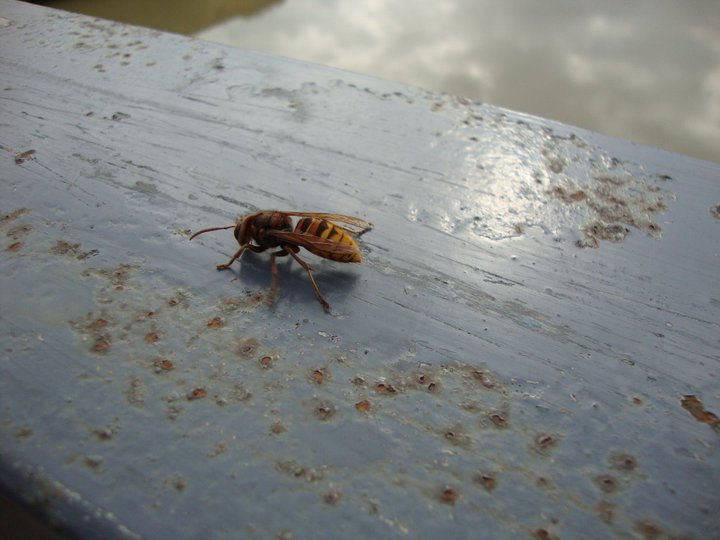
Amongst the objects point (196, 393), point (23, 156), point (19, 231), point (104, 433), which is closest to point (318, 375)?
point (196, 393)

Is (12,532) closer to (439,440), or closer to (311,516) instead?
(311,516)

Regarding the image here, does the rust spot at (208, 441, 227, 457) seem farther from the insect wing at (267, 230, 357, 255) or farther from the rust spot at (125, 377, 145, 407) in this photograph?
the insect wing at (267, 230, 357, 255)

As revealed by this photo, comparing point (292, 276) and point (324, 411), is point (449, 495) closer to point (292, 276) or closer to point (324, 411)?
point (324, 411)

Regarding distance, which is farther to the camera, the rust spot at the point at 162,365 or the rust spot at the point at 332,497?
the rust spot at the point at 162,365

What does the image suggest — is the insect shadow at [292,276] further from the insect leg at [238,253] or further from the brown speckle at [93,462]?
the brown speckle at [93,462]

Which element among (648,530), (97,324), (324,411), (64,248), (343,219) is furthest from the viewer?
(343,219)

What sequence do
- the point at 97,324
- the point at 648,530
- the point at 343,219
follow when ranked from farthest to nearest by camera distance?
the point at 343,219 < the point at 97,324 < the point at 648,530

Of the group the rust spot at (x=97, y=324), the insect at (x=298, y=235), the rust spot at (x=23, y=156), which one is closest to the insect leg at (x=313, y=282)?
the insect at (x=298, y=235)

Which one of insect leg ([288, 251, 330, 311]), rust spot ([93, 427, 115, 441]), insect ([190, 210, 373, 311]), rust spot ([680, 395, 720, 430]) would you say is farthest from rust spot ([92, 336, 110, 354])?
rust spot ([680, 395, 720, 430])
